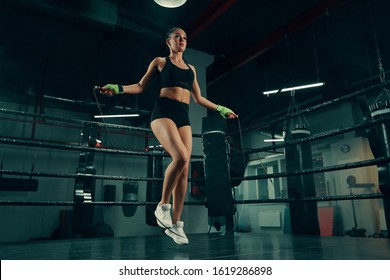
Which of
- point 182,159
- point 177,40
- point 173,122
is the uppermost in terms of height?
point 177,40

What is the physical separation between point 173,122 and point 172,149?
0.21 metres

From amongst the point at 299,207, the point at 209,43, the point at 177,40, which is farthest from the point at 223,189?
the point at 209,43

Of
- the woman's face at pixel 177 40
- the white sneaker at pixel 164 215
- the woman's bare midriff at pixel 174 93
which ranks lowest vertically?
the white sneaker at pixel 164 215

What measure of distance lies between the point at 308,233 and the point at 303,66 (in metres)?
5.65

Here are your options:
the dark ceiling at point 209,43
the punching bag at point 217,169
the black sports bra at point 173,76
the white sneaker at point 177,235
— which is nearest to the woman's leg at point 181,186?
the white sneaker at point 177,235

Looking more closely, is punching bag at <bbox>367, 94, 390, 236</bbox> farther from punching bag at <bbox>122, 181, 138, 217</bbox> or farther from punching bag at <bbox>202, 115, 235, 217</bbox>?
punching bag at <bbox>122, 181, 138, 217</bbox>

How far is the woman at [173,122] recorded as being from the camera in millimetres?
2125

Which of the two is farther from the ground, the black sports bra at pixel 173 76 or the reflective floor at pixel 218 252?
the black sports bra at pixel 173 76

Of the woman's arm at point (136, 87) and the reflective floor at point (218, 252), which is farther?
the woman's arm at point (136, 87)

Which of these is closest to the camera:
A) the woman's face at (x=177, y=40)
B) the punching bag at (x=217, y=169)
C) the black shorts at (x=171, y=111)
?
the black shorts at (x=171, y=111)

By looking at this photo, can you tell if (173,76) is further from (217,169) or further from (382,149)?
(382,149)

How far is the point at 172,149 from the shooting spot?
2111 mm

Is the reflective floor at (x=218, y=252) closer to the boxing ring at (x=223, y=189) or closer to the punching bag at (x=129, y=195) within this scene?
the boxing ring at (x=223, y=189)
